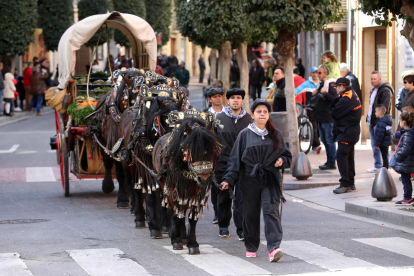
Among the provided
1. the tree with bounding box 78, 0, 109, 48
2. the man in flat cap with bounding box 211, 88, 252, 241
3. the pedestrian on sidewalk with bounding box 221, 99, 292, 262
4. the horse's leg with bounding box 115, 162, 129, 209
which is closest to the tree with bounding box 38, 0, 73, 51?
the tree with bounding box 78, 0, 109, 48

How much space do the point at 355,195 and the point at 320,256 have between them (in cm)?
468

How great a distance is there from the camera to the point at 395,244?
29.0 feet

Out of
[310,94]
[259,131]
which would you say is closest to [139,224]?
[259,131]

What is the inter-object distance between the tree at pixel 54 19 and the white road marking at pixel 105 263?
2966 cm

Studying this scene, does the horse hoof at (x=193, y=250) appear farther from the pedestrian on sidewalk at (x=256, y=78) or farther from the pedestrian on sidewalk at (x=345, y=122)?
the pedestrian on sidewalk at (x=256, y=78)

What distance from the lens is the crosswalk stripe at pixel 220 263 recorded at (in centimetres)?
731

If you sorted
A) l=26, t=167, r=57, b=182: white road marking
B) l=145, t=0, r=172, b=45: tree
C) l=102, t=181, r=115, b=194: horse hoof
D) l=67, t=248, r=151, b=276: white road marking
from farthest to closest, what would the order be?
l=145, t=0, r=172, b=45: tree, l=26, t=167, r=57, b=182: white road marking, l=102, t=181, r=115, b=194: horse hoof, l=67, t=248, r=151, b=276: white road marking

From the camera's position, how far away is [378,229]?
9.96 m

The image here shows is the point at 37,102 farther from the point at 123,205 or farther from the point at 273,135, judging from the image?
the point at 273,135

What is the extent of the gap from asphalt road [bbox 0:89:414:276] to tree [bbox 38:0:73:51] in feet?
81.3

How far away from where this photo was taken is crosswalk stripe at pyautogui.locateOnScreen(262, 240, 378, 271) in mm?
7602

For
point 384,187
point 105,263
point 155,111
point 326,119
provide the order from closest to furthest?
point 105,263, point 155,111, point 384,187, point 326,119

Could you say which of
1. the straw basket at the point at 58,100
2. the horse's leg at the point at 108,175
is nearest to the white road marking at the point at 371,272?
the horse's leg at the point at 108,175

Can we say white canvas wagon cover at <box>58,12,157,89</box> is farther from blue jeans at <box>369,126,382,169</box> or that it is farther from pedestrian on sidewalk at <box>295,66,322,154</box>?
pedestrian on sidewalk at <box>295,66,322,154</box>
